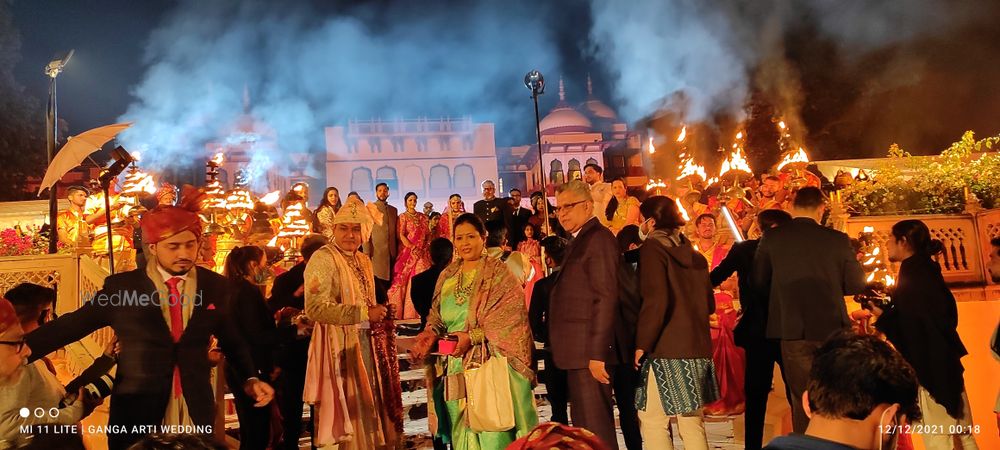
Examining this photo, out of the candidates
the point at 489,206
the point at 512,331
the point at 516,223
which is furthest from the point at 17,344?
the point at 489,206

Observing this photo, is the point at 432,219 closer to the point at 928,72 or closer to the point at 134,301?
the point at 134,301

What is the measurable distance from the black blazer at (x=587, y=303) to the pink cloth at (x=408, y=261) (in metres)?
7.50

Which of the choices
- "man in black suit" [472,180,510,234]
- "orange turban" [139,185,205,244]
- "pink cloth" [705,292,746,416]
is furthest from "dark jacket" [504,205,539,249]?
"orange turban" [139,185,205,244]

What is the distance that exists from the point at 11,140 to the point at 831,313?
27822 millimetres

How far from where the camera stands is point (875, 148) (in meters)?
26.9

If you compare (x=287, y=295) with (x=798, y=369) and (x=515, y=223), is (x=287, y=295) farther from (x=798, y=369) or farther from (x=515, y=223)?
(x=515, y=223)

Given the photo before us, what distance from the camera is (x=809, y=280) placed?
528cm

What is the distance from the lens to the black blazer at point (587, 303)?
191 inches

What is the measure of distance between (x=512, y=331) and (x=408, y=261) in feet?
25.1

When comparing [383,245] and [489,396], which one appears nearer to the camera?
[489,396]

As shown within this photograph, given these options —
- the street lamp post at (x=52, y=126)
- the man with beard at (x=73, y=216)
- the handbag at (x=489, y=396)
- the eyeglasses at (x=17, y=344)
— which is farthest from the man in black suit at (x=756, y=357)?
the man with beard at (x=73, y=216)

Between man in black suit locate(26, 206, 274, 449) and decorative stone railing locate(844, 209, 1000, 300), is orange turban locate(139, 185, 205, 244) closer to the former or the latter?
man in black suit locate(26, 206, 274, 449)

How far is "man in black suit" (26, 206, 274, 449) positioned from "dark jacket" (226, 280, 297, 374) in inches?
72.0

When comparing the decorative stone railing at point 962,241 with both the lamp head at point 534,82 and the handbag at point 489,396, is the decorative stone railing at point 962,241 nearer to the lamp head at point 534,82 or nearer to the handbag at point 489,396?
the lamp head at point 534,82
